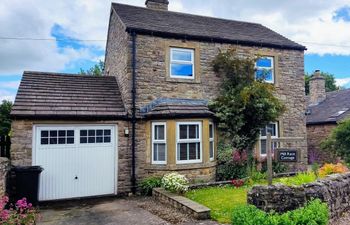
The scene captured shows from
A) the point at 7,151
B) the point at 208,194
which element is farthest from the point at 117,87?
the point at 208,194

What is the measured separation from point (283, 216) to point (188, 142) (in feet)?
20.7

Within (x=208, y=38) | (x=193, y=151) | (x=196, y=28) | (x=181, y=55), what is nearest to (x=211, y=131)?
(x=193, y=151)

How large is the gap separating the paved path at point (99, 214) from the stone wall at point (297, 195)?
53.4 inches

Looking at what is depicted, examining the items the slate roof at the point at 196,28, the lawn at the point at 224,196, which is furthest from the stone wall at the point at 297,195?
the slate roof at the point at 196,28

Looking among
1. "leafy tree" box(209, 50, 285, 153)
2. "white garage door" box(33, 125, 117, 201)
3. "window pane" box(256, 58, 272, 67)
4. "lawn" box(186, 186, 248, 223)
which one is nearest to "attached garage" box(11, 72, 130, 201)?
"white garage door" box(33, 125, 117, 201)

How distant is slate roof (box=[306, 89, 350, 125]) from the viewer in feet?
66.4

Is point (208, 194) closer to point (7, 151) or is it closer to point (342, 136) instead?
point (7, 151)

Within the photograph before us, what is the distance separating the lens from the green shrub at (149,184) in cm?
1119

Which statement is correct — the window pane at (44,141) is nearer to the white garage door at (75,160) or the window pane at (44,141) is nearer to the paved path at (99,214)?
the white garage door at (75,160)

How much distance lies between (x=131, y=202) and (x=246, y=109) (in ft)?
20.3

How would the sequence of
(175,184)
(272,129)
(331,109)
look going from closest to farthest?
(175,184) → (272,129) → (331,109)

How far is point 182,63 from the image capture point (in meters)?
13.1

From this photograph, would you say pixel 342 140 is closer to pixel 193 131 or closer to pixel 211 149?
pixel 211 149

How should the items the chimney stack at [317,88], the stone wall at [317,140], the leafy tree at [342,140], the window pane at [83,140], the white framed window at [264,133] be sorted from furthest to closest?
the chimney stack at [317,88], the stone wall at [317,140], the leafy tree at [342,140], the white framed window at [264,133], the window pane at [83,140]
